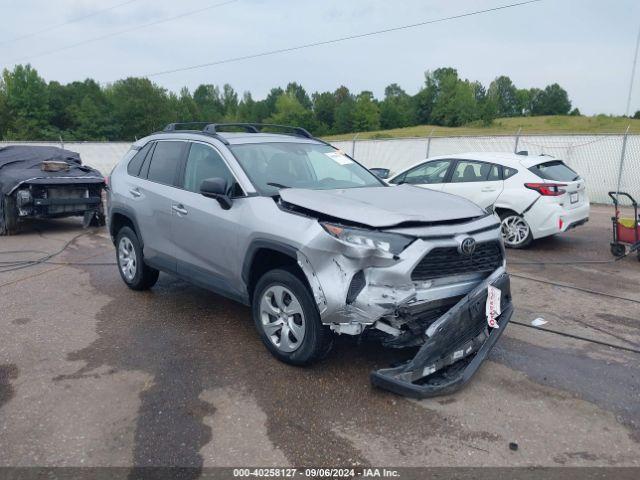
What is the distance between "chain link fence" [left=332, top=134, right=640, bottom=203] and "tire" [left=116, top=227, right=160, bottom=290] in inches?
486

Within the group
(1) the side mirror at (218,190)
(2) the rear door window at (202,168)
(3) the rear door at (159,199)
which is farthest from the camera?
(3) the rear door at (159,199)

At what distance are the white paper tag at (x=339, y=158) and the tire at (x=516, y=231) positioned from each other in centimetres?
A: 413

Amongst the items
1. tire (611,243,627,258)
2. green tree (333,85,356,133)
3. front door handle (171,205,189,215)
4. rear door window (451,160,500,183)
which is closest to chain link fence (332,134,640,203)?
rear door window (451,160,500,183)

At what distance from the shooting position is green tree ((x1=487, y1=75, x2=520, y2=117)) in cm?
9705

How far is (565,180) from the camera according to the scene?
8.30 metres

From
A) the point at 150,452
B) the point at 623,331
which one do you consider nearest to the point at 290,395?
the point at 150,452

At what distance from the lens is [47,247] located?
8.98m

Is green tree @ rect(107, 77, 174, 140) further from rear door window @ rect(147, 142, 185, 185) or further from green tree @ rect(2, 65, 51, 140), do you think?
rear door window @ rect(147, 142, 185, 185)

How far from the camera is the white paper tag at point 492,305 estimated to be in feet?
12.4

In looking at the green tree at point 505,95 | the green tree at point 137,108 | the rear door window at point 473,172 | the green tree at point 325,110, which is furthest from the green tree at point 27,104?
the rear door window at point 473,172

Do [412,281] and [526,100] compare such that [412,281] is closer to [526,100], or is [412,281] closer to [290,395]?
[290,395]

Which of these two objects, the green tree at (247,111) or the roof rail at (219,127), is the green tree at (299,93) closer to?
the green tree at (247,111)

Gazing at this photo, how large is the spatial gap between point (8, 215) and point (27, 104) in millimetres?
79004

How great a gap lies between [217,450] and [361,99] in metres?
91.5
